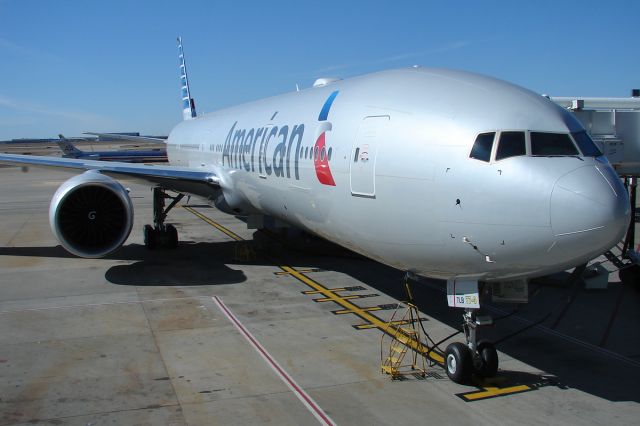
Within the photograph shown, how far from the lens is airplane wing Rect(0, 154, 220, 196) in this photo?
16.3 meters

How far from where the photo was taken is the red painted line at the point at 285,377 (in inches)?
262

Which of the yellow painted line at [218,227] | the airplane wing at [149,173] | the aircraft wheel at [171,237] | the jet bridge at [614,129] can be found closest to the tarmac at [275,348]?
the aircraft wheel at [171,237]

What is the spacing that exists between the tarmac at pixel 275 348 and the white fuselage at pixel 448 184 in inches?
65.3

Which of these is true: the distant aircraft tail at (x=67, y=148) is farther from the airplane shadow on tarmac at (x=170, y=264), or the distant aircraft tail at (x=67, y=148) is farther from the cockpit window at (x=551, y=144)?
the cockpit window at (x=551, y=144)

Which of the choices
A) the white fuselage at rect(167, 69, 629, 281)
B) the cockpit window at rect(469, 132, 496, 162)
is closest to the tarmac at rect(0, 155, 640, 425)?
the white fuselage at rect(167, 69, 629, 281)

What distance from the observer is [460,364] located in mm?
7469

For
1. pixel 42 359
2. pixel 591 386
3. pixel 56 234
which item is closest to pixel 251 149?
pixel 56 234

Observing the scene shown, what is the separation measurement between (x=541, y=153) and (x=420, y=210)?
1.53m

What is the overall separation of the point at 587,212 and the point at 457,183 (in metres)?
1.42

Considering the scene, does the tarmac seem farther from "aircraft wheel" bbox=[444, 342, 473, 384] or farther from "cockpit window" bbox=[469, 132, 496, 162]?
"cockpit window" bbox=[469, 132, 496, 162]

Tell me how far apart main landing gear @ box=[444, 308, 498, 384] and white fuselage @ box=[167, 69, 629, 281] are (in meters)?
0.70

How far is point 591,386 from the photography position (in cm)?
757

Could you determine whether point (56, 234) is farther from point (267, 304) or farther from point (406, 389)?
point (406, 389)

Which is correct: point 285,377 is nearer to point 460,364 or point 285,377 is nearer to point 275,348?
point 275,348
